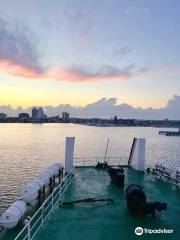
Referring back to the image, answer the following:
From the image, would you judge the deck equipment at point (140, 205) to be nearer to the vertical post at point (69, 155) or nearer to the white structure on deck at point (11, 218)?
the white structure on deck at point (11, 218)

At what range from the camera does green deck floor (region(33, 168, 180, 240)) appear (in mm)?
9992

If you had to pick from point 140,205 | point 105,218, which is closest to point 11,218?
point 105,218

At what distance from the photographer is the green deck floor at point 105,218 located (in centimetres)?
999

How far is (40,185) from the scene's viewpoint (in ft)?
47.7

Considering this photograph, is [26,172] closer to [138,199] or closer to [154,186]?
[154,186]

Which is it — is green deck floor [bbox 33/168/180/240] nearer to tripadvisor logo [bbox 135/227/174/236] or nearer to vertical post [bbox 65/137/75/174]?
tripadvisor logo [bbox 135/227/174/236]

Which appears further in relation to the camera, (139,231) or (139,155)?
(139,155)

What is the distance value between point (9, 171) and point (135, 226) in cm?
4201

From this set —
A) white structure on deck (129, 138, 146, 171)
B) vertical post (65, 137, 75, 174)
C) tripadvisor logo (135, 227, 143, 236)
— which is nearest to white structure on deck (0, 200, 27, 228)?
tripadvisor logo (135, 227, 143, 236)

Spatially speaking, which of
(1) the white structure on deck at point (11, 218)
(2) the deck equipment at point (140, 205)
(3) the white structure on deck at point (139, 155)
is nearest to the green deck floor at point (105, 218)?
(2) the deck equipment at point (140, 205)

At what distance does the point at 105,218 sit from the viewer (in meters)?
11.5

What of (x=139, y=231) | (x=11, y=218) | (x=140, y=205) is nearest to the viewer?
(x=139, y=231)

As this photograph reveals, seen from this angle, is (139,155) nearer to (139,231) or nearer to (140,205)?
(140,205)

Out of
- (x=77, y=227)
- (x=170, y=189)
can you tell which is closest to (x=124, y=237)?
(x=77, y=227)
